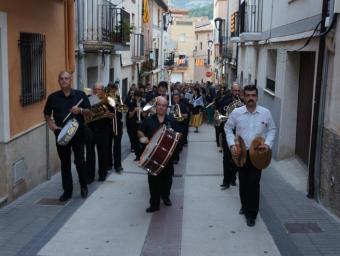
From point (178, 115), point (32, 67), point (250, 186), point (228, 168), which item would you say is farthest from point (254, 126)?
point (32, 67)

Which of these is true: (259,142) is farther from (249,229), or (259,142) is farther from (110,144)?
(110,144)

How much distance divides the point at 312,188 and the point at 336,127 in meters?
1.36

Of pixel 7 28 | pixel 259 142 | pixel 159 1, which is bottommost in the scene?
pixel 259 142

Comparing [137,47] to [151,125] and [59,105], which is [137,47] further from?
[151,125]

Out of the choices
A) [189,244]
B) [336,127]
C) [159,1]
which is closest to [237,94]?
[336,127]

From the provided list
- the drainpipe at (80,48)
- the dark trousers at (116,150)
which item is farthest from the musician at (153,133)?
the drainpipe at (80,48)

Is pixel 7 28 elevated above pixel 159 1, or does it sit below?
below

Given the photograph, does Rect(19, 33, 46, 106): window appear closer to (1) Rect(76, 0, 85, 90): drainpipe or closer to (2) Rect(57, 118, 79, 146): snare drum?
(2) Rect(57, 118, 79, 146): snare drum

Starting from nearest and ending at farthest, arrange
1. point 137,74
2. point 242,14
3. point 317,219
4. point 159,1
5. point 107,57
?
point 317,219, point 107,57, point 242,14, point 137,74, point 159,1

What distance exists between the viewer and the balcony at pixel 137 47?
82.9 ft

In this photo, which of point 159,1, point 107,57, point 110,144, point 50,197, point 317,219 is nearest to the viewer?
point 317,219

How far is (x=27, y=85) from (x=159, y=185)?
2.82 meters

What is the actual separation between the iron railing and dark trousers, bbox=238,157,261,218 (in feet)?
25.0

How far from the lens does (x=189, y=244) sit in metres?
6.09
